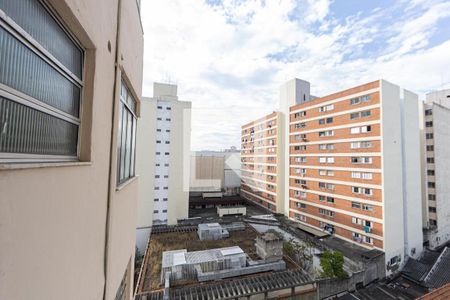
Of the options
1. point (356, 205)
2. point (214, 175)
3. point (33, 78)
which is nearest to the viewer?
point (33, 78)

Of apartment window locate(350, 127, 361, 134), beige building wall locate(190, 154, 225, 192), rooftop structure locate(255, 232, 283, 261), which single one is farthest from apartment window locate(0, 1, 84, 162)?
beige building wall locate(190, 154, 225, 192)

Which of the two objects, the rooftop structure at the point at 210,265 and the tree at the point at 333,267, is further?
the tree at the point at 333,267

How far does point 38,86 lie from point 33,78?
51 mm

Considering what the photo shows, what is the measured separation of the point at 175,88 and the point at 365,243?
950 inches

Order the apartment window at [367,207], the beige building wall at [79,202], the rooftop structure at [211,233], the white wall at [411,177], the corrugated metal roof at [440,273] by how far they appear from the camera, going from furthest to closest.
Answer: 1. the white wall at [411,177]
2. the rooftop structure at [211,233]
3. the apartment window at [367,207]
4. the corrugated metal roof at [440,273]
5. the beige building wall at [79,202]

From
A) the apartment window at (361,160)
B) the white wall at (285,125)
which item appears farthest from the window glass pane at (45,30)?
the white wall at (285,125)

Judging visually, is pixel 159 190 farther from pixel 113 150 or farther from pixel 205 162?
pixel 113 150

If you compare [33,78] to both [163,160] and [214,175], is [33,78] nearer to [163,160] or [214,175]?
[163,160]

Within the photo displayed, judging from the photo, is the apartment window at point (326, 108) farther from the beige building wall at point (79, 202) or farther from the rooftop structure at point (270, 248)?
the beige building wall at point (79, 202)

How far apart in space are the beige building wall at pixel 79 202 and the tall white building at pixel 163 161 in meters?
20.3

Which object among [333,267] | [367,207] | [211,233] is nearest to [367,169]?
[367,207]

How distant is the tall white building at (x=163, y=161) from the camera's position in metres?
21.2

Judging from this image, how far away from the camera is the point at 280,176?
2642 centimetres

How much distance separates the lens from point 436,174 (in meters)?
20.3
